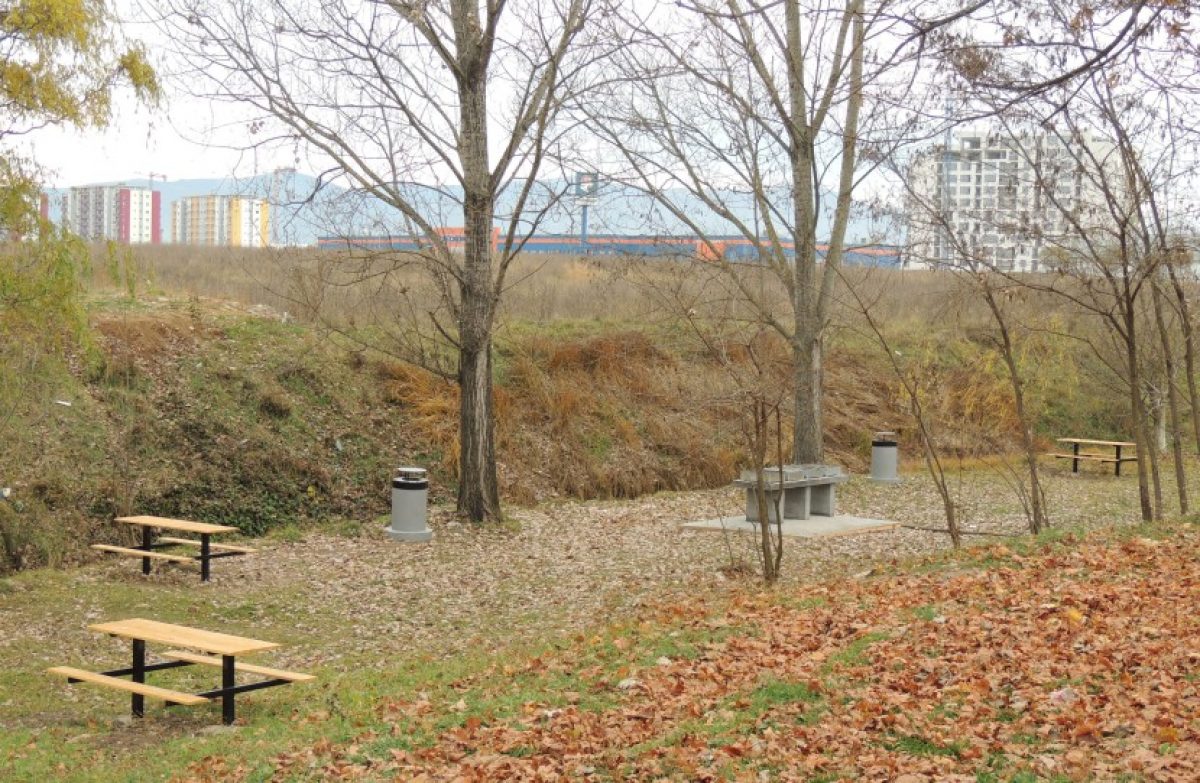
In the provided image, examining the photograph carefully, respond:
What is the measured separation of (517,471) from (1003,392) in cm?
1165

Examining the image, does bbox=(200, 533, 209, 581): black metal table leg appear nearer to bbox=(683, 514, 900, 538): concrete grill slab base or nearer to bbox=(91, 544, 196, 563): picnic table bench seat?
bbox=(91, 544, 196, 563): picnic table bench seat

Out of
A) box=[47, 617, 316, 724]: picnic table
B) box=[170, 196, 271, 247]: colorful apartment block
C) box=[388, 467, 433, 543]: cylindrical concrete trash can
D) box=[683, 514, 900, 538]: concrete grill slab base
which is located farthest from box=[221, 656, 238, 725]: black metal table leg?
box=[170, 196, 271, 247]: colorful apartment block

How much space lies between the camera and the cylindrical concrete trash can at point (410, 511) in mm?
14148

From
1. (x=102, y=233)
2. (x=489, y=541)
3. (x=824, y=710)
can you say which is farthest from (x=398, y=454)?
(x=824, y=710)

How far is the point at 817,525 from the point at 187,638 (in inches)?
348

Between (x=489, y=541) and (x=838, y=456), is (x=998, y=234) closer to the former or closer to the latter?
(x=489, y=541)

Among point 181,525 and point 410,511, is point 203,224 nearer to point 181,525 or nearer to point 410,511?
point 410,511

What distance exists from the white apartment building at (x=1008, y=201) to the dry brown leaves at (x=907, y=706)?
176 inches

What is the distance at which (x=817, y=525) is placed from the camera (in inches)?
587

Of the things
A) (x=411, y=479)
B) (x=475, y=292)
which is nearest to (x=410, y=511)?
(x=411, y=479)

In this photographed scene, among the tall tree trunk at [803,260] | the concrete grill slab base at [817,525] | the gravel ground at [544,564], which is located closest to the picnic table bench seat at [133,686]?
the gravel ground at [544,564]

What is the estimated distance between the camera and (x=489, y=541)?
1428cm

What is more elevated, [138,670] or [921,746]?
[921,746]

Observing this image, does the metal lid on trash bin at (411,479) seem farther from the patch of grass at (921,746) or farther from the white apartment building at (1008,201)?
the patch of grass at (921,746)
